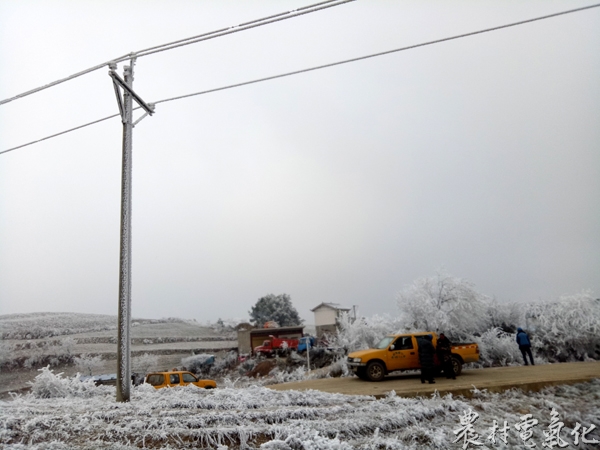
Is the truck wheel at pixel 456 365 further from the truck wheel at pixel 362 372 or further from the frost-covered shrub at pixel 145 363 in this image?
the frost-covered shrub at pixel 145 363

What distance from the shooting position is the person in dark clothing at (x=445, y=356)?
1191cm

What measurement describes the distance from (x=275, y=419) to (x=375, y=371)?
6.42 m

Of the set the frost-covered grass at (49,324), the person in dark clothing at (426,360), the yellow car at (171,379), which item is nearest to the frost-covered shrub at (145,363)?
the frost-covered grass at (49,324)

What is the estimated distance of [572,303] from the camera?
17938mm

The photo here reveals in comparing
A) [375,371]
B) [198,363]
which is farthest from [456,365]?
[198,363]

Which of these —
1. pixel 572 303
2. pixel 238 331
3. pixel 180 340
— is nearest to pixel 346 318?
pixel 238 331

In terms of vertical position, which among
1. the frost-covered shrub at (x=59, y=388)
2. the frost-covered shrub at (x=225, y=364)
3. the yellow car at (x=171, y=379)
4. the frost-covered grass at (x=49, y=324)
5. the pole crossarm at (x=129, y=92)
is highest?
the pole crossarm at (x=129, y=92)

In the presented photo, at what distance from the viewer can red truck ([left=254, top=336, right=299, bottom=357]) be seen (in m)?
20.0

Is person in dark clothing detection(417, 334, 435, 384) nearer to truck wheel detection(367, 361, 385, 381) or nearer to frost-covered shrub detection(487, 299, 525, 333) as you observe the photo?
A: truck wheel detection(367, 361, 385, 381)

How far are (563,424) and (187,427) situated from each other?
20.2 feet

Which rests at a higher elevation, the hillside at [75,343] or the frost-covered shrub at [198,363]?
the hillside at [75,343]

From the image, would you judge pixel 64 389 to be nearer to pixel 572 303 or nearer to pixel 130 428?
pixel 130 428

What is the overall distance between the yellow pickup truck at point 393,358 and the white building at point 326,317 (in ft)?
29.2

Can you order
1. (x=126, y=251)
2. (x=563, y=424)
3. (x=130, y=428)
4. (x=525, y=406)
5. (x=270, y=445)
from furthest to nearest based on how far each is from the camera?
(x=126, y=251), (x=525, y=406), (x=563, y=424), (x=130, y=428), (x=270, y=445)
